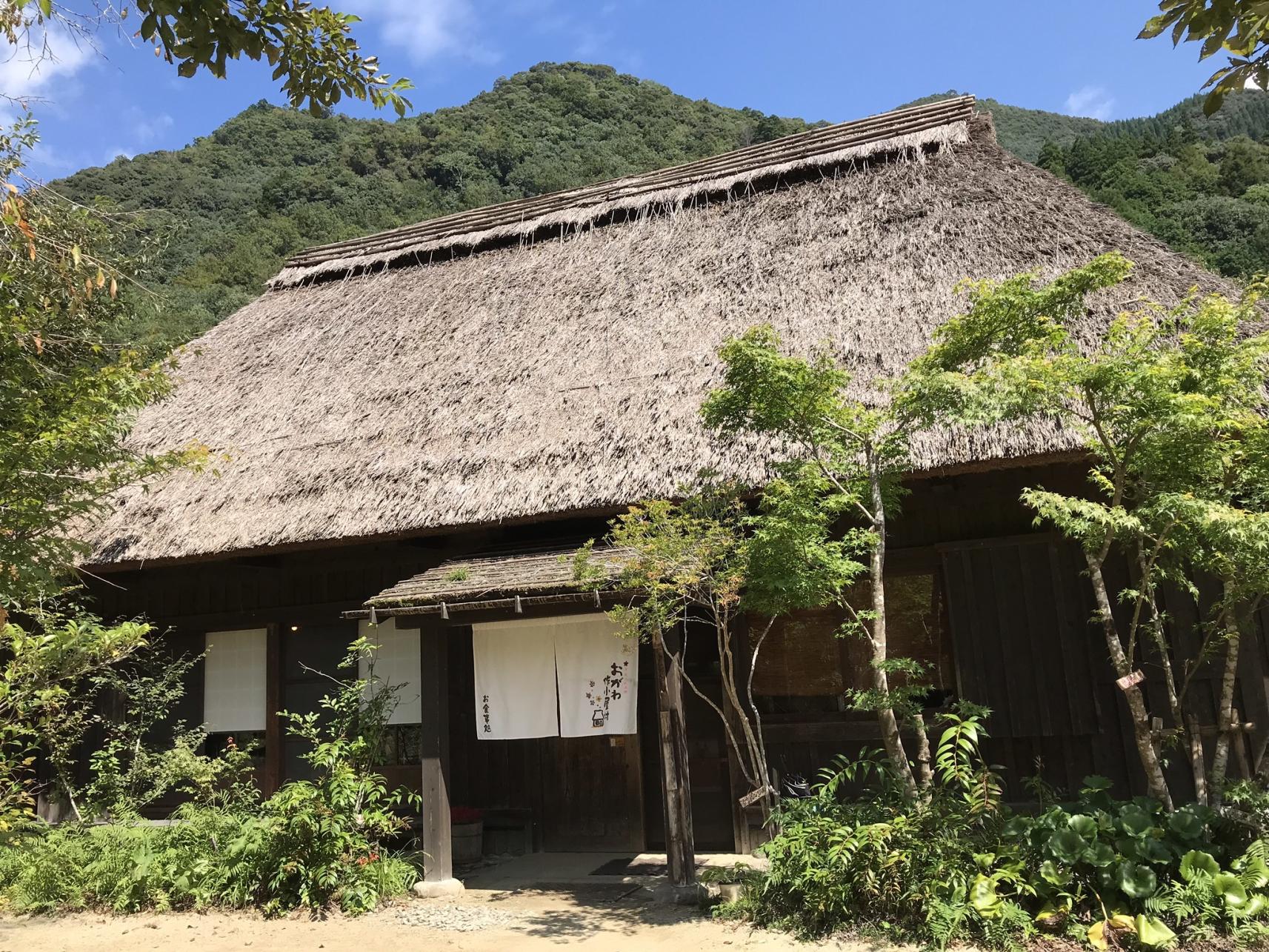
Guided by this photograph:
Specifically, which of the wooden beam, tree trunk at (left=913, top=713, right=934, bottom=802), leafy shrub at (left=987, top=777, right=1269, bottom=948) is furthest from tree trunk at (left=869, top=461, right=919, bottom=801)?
the wooden beam

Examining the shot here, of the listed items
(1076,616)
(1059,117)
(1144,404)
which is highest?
(1059,117)

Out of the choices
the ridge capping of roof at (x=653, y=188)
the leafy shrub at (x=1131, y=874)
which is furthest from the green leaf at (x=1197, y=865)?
the ridge capping of roof at (x=653, y=188)

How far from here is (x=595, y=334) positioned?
9094 millimetres

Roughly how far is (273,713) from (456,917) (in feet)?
12.8

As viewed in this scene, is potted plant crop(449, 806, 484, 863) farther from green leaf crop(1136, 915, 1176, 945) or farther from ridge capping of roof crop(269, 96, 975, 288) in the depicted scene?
ridge capping of roof crop(269, 96, 975, 288)

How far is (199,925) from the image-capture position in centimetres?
582

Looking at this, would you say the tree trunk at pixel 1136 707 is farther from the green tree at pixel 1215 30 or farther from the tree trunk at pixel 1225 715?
the green tree at pixel 1215 30

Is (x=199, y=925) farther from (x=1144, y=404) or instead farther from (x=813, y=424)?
(x=1144, y=404)

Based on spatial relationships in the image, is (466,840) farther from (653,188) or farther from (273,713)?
(653,188)

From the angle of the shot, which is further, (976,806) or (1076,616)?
(1076,616)

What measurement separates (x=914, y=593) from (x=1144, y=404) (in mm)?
2781

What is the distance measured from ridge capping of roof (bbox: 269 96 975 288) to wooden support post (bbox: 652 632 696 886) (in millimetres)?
6662

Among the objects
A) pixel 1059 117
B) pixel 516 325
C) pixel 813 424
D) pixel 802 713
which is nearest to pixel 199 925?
pixel 802 713

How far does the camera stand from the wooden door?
8.22m
